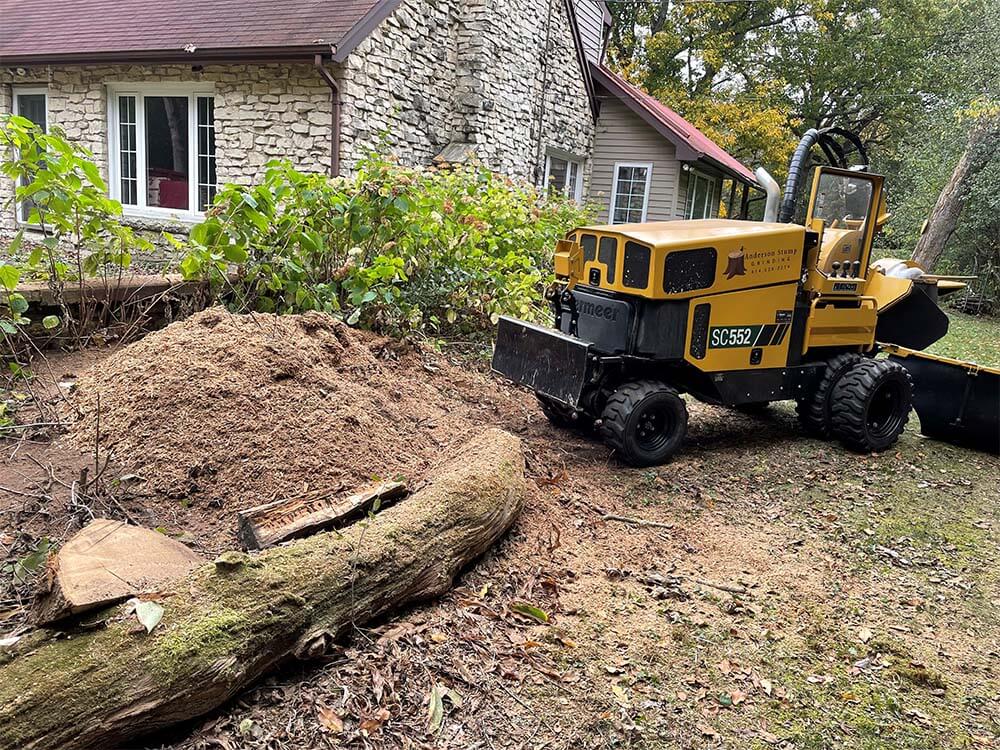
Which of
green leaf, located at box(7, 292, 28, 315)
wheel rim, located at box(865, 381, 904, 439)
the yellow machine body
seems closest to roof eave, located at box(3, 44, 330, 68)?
the yellow machine body

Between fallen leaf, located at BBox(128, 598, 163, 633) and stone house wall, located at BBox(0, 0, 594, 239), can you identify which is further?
stone house wall, located at BBox(0, 0, 594, 239)

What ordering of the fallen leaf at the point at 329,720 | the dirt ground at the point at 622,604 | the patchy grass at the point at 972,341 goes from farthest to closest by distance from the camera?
the patchy grass at the point at 972,341 → the dirt ground at the point at 622,604 → the fallen leaf at the point at 329,720

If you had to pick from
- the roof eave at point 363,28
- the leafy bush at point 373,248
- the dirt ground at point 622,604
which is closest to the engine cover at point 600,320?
the dirt ground at point 622,604

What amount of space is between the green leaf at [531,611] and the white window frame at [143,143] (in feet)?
30.2

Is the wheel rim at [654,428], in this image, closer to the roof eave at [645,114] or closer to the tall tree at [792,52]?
the roof eave at [645,114]

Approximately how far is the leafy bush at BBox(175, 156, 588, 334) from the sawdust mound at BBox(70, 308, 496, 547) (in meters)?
1.02

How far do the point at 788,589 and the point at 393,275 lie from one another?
3.87 m

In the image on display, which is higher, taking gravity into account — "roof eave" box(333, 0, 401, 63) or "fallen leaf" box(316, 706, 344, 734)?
"roof eave" box(333, 0, 401, 63)

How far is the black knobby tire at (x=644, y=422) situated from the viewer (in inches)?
195

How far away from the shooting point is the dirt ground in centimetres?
264

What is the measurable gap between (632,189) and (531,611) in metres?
14.3

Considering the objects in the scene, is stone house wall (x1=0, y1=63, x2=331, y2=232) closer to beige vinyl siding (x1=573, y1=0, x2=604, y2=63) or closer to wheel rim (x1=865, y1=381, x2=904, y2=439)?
wheel rim (x1=865, y1=381, x2=904, y2=439)

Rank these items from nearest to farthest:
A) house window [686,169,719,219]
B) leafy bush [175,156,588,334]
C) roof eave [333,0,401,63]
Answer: leafy bush [175,156,588,334]
roof eave [333,0,401,63]
house window [686,169,719,219]

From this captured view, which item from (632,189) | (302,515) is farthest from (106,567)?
(632,189)
